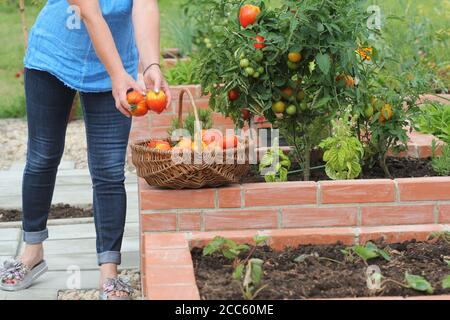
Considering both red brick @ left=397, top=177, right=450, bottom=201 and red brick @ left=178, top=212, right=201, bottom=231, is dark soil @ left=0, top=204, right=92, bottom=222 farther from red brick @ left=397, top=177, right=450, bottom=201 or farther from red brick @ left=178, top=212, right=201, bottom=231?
red brick @ left=397, top=177, right=450, bottom=201

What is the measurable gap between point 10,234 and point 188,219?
56.8 inches

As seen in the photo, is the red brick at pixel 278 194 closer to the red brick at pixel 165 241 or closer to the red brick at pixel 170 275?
the red brick at pixel 165 241

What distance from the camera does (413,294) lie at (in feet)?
10.4

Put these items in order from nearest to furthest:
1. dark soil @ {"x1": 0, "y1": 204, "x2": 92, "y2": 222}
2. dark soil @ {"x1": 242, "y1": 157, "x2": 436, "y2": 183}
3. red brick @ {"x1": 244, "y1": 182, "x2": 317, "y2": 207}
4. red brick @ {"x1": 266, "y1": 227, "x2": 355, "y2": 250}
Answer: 1. red brick @ {"x1": 266, "y1": 227, "x2": 355, "y2": 250}
2. red brick @ {"x1": 244, "y1": 182, "x2": 317, "y2": 207}
3. dark soil @ {"x1": 242, "y1": 157, "x2": 436, "y2": 183}
4. dark soil @ {"x1": 0, "y1": 204, "x2": 92, "y2": 222}

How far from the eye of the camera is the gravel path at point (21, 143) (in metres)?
7.11

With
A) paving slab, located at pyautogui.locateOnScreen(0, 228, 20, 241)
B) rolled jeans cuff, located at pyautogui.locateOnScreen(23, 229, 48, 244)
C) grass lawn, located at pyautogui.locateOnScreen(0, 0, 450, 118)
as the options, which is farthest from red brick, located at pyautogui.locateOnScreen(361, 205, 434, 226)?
paving slab, located at pyautogui.locateOnScreen(0, 228, 20, 241)

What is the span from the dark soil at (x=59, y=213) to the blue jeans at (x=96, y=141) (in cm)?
148

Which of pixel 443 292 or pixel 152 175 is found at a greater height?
pixel 152 175

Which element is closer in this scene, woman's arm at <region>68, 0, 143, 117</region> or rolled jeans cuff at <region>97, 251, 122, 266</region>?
woman's arm at <region>68, 0, 143, 117</region>

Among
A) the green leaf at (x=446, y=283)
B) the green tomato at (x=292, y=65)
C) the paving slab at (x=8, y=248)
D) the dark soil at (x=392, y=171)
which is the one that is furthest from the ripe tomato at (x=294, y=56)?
the paving slab at (x=8, y=248)

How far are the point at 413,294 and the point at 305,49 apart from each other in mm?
1461

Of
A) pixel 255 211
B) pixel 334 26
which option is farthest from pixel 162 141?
pixel 334 26

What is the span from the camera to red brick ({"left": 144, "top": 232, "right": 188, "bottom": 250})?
11.9 feet

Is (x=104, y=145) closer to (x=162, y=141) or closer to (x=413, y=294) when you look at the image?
(x=162, y=141)
